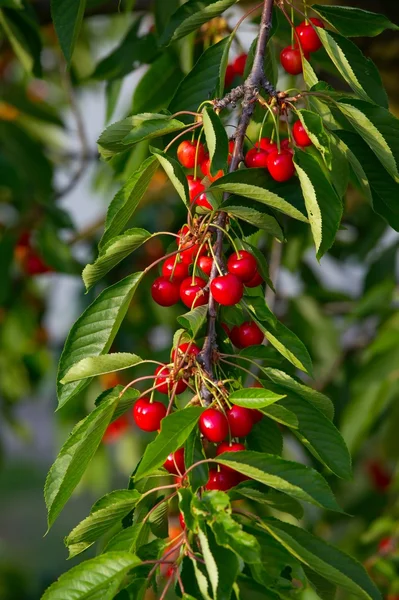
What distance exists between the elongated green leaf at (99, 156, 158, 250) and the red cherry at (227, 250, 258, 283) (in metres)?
0.10

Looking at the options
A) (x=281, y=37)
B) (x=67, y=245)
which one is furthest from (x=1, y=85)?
(x=281, y=37)

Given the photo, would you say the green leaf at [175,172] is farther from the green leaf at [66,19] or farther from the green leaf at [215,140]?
the green leaf at [66,19]

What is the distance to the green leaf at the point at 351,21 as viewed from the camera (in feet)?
3.12

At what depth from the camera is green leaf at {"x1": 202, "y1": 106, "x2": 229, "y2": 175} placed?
77 centimetres

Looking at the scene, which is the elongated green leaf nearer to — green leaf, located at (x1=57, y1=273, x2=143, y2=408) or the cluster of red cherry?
green leaf, located at (x1=57, y1=273, x2=143, y2=408)

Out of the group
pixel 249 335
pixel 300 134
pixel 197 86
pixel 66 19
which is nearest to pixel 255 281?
pixel 249 335

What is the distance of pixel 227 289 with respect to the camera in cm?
75

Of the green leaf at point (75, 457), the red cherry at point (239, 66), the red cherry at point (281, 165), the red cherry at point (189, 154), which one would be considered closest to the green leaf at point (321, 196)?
the red cherry at point (281, 165)

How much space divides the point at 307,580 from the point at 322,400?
159 mm

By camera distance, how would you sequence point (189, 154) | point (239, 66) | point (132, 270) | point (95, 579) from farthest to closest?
point (132, 270), point (239, 66), point (189, 154), point (95, 579)

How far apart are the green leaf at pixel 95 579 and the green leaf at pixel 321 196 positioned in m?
0.31

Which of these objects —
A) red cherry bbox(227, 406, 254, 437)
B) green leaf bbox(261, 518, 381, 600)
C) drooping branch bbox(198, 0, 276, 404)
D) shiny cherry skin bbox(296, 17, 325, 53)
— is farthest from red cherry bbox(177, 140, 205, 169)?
green leaf bbox(261, 518, 381, 600)

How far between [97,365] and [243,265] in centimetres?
15

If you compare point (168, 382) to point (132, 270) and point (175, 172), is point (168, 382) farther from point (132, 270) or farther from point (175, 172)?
point (132, 270)
